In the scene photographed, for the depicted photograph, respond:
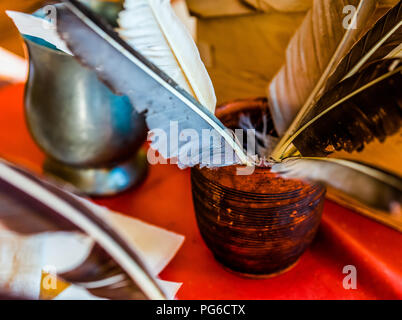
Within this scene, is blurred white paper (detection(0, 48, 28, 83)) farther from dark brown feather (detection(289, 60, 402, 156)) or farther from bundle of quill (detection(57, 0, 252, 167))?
dark brown feather (detection(289, 60, 402, 156))

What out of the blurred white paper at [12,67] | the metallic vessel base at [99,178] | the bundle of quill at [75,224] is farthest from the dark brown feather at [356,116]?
the blurred white paper at [12,67]

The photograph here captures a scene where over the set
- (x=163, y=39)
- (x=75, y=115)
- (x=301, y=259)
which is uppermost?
(x=163, y=39)

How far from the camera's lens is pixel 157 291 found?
0.32 metres

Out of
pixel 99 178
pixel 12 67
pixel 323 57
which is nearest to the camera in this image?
pixel 323 57

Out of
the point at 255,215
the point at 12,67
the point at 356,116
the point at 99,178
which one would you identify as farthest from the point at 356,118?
the point at 12,67

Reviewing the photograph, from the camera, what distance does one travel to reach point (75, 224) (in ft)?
0.99

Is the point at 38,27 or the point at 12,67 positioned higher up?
the point at 38,27

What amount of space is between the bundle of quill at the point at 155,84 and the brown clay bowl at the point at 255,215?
28 mm

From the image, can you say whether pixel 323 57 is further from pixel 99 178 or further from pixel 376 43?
pixel 99 178

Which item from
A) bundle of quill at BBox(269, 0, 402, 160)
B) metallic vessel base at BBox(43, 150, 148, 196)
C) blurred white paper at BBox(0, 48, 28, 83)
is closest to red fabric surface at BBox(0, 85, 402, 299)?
metallic vessel base at BBox(43, 150, 148, 196)

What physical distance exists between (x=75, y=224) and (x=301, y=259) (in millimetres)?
243

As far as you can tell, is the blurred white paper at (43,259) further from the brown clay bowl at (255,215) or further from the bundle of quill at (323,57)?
the bundle of quill at (323,57)
